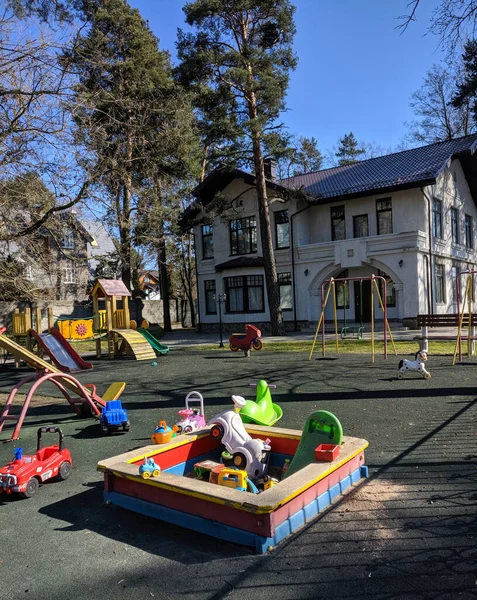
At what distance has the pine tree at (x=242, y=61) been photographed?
2134 centimetres

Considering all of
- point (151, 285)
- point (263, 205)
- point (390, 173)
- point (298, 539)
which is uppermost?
point (390, 173)

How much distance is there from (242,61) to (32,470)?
20679 mm

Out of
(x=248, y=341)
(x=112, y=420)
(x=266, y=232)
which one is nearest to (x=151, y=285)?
(x=266, y=232)

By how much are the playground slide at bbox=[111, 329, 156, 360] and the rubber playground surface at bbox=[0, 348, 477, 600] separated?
31.7 feet

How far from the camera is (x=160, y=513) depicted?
4273 mm

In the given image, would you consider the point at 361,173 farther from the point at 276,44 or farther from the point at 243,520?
the point at 243,520

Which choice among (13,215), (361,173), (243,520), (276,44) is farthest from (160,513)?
(361,173)

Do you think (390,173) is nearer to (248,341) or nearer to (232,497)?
(248,341)

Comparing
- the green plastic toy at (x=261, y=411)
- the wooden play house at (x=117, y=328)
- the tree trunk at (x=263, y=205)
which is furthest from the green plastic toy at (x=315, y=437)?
the tree trunk at (x=263, y=205)

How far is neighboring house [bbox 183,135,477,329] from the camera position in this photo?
24406 millimetres

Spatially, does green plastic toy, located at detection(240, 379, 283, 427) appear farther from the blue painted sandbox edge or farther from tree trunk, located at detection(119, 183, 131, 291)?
tree trunk, located at detection(119, 183, 131, 291)

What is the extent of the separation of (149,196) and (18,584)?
35.9 feet

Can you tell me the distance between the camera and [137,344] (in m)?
17.9

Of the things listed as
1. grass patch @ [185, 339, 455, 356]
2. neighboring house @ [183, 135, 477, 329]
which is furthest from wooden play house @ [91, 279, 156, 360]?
neighboring house @ [183, 135, 477, 329]
